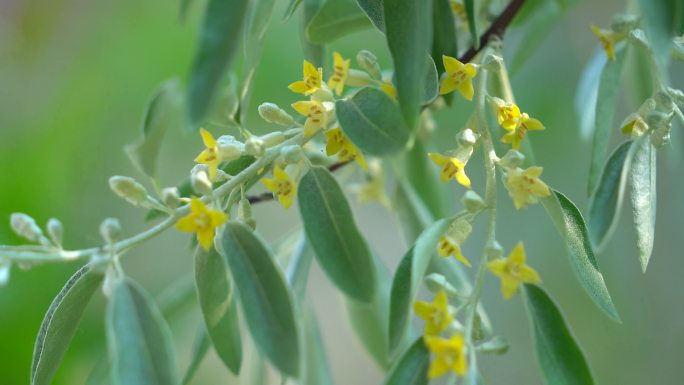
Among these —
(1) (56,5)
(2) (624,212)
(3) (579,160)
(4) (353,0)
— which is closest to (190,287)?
(4) (353,0)

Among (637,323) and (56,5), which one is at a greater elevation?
(56,5)

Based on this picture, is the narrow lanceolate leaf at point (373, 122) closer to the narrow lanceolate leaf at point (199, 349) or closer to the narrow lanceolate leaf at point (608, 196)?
the narrow lanceolate leaf at point (608, 196)

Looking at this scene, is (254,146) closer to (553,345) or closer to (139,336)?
(139,336)

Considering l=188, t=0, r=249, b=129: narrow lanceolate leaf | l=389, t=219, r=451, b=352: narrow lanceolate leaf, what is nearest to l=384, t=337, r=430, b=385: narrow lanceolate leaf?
l=389, t=219, r=451, b=352: narrow lanceolate leaf

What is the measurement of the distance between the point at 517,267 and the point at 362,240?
0.11 meters

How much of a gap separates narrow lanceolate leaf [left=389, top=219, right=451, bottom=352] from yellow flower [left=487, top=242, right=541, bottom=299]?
4 cm

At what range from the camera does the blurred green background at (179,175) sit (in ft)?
5.48

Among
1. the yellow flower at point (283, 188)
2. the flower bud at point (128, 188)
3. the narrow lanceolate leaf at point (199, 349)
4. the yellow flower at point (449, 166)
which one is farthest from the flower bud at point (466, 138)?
the narrow lanceolate leaf at point (199, 349)

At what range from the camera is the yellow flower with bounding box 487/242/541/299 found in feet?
1.68

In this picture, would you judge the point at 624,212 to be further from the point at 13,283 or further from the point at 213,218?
the point at 213,218

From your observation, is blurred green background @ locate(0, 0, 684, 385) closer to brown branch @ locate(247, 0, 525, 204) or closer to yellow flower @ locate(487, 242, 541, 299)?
brown branch @ locate(247, 0, 525, 204)

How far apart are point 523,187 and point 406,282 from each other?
0.35 feet

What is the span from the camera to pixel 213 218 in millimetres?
483

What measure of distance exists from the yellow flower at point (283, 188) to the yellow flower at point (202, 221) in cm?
6
